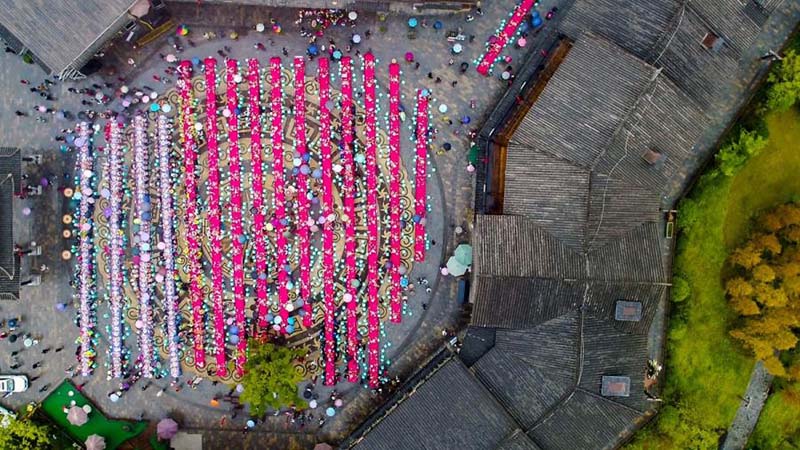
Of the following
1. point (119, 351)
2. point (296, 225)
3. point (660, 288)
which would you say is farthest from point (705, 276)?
point (119, 351)

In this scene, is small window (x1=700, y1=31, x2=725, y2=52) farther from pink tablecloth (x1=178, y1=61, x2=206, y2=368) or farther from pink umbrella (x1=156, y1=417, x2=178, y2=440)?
pink umbrella (x1=156, y1=417, x2=178, y2=440)

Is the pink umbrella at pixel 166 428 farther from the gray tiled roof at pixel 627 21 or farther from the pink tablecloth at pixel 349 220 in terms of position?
the gray tiled roof at pixel 627 21

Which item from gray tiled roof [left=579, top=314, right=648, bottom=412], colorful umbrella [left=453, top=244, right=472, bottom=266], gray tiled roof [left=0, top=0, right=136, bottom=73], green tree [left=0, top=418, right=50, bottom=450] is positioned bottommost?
green tree [left=0, top=418, right=50, bottom=450]

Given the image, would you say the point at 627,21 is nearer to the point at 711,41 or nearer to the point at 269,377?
the point at 711,41

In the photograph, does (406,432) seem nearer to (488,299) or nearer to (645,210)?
(488,299)

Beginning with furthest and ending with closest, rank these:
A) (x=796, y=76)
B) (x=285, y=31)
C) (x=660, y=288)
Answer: (x=285, y=31)
(x=796, y=76)
(x=660, y=288)

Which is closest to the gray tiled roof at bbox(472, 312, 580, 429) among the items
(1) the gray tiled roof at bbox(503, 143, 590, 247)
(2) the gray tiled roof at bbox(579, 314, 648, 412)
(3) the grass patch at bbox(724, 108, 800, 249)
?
(2) the gray tiled roof at bbox(579, 314, 648, 412)
